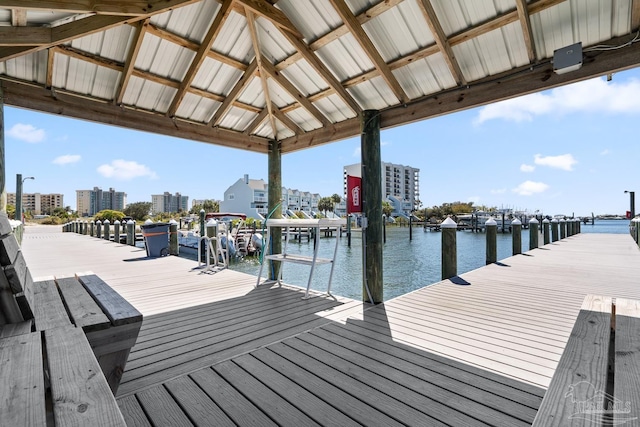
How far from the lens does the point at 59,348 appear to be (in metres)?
1.17

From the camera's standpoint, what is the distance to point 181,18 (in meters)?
3.40

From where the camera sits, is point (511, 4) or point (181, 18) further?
point (181, 18)

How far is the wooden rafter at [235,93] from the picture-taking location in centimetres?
419

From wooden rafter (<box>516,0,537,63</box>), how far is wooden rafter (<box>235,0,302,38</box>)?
209cm

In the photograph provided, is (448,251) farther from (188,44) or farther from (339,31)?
(188,44)

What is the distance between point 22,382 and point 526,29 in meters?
3.93

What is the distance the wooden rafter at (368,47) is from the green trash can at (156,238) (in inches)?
274

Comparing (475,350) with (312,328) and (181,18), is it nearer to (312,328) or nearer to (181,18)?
(312,328)

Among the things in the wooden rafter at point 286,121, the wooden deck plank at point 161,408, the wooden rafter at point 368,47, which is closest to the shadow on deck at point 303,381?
the wooden deck plank at point 161,408

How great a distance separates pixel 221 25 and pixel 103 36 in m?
1.27

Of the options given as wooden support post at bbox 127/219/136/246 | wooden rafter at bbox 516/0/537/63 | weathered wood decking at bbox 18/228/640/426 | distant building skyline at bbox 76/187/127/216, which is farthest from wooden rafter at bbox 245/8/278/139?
distant building skyline at bbox 76/187/127/216

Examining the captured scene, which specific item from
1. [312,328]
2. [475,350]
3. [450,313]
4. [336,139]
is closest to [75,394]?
[312,328]

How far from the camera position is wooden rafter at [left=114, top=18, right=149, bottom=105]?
3.32 metres

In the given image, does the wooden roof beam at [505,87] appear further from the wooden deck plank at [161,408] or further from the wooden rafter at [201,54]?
the wooden deck plank at [161,408]
